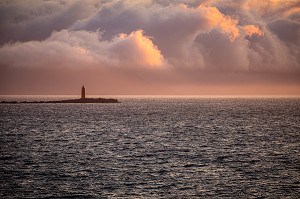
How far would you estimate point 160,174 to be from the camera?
3938 centimetres

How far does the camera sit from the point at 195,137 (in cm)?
7425

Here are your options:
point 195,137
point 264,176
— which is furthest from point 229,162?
point 195,137

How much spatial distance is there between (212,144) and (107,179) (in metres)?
30.4

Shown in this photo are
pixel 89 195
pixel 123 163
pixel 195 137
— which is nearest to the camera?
pixel 89 195

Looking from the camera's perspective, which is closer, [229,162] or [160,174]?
[160,174]

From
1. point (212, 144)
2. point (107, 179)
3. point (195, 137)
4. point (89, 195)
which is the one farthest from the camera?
point (195, 137)

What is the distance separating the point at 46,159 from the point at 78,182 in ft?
47.1

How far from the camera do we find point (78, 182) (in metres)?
35.9

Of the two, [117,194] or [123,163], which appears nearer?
[117,194]

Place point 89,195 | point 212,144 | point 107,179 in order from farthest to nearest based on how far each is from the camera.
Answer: point 212,144 → point 107,179 → point 89,195

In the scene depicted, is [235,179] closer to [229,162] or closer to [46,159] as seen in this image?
[229,162]

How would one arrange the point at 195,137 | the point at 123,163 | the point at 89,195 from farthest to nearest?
the point at 195,137, the point at 123,163, the point at 89,195

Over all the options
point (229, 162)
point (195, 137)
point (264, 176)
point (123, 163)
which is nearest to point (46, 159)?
point (123, 163)

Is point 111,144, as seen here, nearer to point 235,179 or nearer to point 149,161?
point 149,161
